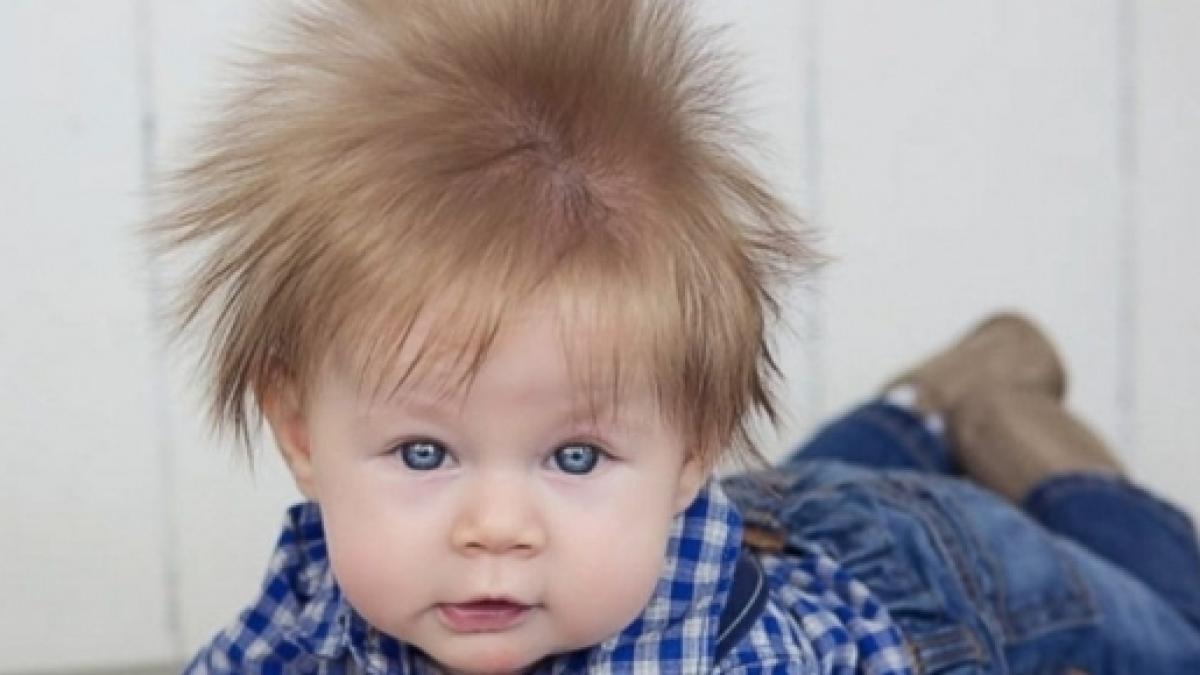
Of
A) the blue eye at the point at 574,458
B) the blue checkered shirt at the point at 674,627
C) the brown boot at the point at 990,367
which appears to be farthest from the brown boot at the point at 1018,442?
the blue eye at the point at 574,458

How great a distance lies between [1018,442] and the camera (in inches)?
56.1

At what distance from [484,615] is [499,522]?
2.0 inches

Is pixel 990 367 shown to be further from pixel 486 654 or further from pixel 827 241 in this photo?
pixel 486 654

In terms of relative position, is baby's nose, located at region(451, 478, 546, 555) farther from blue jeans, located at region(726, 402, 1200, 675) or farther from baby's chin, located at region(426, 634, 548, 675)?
blue jeans, located at region(726, 402, 1200, 675)

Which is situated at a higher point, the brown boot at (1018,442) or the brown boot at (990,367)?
the brown boot at (990,367)

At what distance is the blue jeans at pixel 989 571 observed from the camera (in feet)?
3.82

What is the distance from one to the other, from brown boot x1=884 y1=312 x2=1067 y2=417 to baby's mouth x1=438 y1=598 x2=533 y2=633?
60cm

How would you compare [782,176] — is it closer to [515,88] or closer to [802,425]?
[802,425]

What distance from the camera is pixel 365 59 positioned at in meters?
0.92

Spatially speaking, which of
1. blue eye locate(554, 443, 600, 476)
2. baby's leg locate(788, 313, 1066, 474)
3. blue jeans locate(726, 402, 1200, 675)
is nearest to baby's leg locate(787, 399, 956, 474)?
baby's leg locate(788, 313, 1066, 474)

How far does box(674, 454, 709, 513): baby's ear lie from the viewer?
955 mm

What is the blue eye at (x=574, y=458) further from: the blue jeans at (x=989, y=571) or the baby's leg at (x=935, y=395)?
the baby's leg at (x=935, y=395)

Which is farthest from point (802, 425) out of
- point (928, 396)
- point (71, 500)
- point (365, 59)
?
point (365, 59)

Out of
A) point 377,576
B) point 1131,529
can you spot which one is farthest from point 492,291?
point 1131,529
